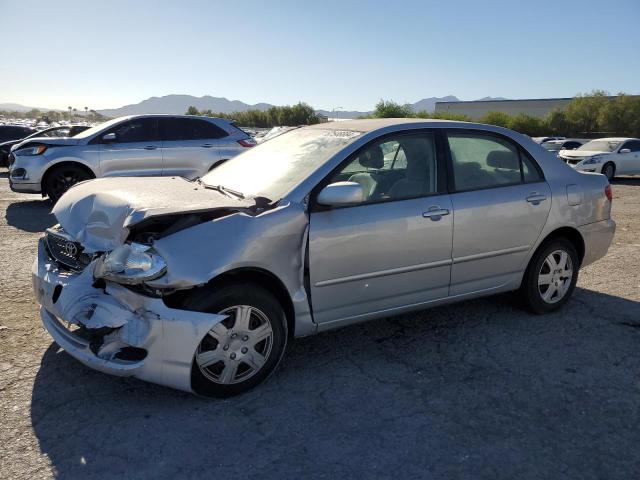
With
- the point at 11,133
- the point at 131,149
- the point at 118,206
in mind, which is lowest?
the point at 118,206

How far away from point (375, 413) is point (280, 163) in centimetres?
190

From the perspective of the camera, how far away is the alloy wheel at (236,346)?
3195 mm

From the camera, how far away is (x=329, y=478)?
2.60 metres

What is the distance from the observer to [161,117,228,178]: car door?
10.2 metres

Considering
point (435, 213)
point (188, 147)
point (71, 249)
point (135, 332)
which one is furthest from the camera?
point (188, 147)

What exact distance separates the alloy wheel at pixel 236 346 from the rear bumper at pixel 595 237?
300 cm

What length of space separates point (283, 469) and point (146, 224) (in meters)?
1.53

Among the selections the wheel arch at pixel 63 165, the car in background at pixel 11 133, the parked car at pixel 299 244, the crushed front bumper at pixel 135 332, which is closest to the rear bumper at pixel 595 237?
the parked car at pixel 299 244

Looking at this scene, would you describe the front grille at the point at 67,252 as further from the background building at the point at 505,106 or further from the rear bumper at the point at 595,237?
the background building at the point at 505,106

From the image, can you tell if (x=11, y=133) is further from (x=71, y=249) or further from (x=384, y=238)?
(x=384, y=238)

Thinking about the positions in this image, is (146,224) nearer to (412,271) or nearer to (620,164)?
(412,271)

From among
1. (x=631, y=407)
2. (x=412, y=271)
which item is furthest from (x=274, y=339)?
(x=631, y=407)

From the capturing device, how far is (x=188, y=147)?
10312mm

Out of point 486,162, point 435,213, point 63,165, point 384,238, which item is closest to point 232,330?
point 384,238
